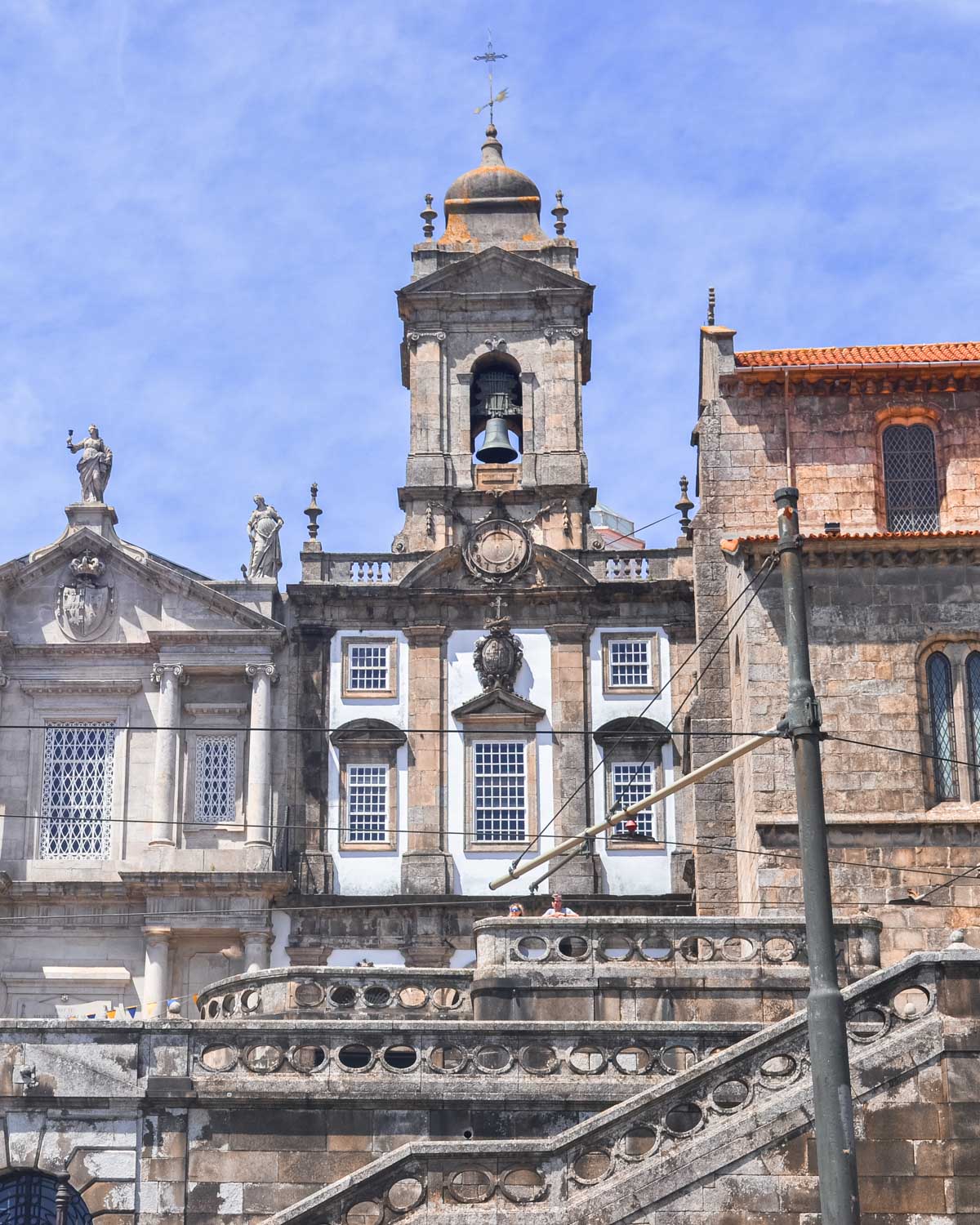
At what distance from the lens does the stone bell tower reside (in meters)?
40.9

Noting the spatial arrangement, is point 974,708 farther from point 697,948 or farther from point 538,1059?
point 538,1059

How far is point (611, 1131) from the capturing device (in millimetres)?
19859

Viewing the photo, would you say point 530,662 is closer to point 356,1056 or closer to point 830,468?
point 830,468

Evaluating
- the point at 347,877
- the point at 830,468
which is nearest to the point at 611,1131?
the point at 830,468

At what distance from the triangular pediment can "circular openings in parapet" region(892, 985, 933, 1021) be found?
22.9 meters

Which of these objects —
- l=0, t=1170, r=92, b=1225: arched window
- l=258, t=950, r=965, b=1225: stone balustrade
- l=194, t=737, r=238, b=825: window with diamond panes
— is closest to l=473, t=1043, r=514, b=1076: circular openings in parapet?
l=258, t=950, r=965, b=1225: stone balustrade

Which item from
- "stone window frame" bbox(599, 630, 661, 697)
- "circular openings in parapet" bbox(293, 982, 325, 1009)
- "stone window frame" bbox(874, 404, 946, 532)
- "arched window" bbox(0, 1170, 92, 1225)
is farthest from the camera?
"stone window frame" bbox(599, 630, 661, 697)

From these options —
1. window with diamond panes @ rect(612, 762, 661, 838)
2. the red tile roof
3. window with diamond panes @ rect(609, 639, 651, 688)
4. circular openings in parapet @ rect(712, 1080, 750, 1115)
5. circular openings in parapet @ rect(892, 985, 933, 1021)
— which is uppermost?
the red tile roof

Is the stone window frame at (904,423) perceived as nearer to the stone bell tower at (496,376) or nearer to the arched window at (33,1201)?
the stone bell tower at (496,376)

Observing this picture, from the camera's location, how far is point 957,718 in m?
29.7

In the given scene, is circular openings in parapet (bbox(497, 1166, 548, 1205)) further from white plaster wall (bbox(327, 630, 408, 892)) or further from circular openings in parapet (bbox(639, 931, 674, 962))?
white plaster wall (bbox(327, 630, 408, 892))

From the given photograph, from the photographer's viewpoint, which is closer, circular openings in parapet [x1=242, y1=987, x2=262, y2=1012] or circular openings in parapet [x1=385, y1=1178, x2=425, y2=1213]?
circular openings in parapet [x1=385, y1=1178, x2=425, y2=1213]

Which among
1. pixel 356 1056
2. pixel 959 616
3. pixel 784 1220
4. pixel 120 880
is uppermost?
pixel 959 616

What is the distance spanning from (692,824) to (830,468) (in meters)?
7.14
